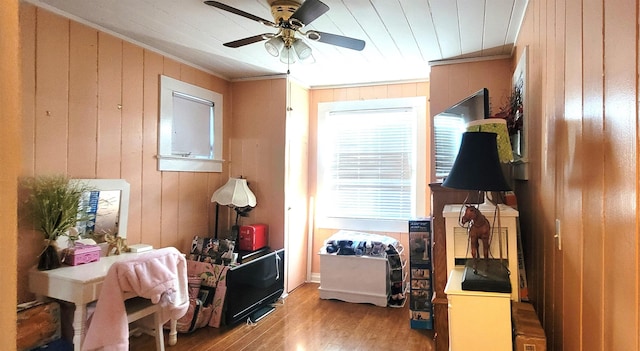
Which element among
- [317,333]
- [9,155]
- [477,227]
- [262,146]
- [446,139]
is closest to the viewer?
[9,155]

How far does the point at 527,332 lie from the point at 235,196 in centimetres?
280

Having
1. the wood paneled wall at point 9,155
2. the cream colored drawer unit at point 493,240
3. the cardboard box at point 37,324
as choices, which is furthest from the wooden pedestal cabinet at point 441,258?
the cardboard box at point 37,324

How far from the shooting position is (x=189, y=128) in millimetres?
3609

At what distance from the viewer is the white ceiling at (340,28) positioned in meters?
2.35

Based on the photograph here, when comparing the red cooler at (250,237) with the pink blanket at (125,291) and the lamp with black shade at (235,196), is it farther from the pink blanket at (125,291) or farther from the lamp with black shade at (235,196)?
the pink blanket at (125,291)

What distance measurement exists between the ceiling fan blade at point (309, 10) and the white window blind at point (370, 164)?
2.38 m

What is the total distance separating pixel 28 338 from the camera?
212 centimetres

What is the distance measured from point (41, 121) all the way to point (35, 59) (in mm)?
377

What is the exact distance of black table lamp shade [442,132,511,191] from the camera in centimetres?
163

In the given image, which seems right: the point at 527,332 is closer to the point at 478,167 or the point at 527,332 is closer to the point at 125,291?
the point at 478,167

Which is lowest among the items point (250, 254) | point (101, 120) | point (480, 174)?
point (250, 254)

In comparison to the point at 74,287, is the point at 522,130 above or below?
above

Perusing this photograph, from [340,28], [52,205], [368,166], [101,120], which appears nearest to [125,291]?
[52,205]

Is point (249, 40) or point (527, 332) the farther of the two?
point (249, 40)
